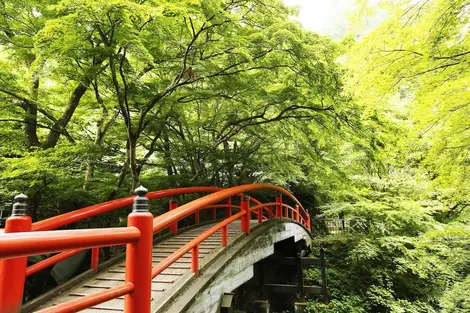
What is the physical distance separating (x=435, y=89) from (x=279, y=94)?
3060mm

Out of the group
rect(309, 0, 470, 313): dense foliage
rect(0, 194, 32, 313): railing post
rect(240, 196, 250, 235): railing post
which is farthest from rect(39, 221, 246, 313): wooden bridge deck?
rect(309, 0, 470, 313): dense foliage

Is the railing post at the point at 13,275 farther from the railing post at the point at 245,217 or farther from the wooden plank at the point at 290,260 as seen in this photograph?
the wooden plank at the point at 290,260

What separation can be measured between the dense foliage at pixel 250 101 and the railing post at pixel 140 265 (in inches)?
103

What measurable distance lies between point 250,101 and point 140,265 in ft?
19.4

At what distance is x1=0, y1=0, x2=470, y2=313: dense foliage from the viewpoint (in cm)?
354

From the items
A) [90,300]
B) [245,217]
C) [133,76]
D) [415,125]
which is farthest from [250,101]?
[90,300]

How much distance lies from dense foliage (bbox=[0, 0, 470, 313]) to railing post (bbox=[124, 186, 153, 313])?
103 inches

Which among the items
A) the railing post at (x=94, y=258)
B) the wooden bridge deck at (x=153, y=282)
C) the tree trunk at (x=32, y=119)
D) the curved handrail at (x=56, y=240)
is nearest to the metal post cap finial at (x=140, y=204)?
the curved handrail at (x=56, y=240)

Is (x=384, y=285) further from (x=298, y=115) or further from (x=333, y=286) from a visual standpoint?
(x=298, y=115)

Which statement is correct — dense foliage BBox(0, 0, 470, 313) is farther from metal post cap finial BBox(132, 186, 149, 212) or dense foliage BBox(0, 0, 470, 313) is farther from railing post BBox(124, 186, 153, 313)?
railing post BBox(124, 186, 153, 313)

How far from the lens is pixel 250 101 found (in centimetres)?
694

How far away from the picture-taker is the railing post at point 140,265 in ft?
4.50

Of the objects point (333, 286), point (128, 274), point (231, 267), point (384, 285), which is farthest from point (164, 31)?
point (384, 285)

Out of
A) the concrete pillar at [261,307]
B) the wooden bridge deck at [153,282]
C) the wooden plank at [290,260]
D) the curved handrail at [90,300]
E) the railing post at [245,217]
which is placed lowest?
the concrete pillar at [261,307]
